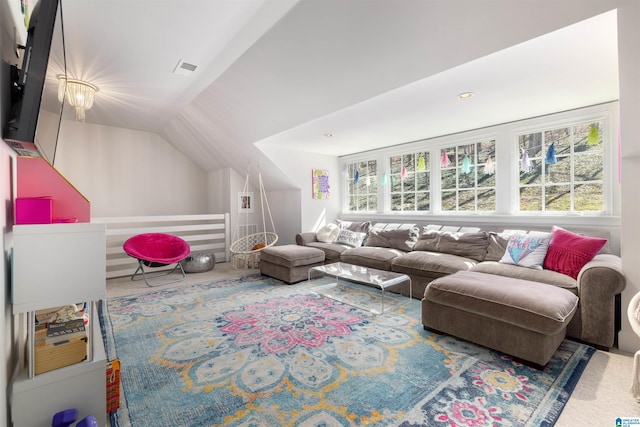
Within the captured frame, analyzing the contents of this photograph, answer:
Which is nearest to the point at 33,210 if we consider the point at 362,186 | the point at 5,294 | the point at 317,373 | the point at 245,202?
the point at 5,294

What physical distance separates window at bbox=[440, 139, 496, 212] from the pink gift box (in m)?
4.34

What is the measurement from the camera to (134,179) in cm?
547

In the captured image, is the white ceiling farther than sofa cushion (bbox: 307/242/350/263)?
No

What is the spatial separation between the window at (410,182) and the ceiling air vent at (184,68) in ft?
11.2

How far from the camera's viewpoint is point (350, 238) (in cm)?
476

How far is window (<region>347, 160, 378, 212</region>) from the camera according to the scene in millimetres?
5438

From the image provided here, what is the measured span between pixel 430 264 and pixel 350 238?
1.73 meters

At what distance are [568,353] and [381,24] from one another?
2.72 meters

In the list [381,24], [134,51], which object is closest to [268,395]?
[381,24]

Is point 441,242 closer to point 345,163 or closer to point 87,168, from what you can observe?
point 345,163

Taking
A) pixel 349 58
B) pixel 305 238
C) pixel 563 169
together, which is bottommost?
pixel 305 238

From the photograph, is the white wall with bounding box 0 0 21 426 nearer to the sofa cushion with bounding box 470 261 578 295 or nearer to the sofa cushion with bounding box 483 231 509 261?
the sofa cushion with bounding box 470 261 578 295

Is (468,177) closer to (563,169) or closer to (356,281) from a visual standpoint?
(563,169)

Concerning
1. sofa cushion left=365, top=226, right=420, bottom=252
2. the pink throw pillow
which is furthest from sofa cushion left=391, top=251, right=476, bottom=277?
the pink throw pillow
